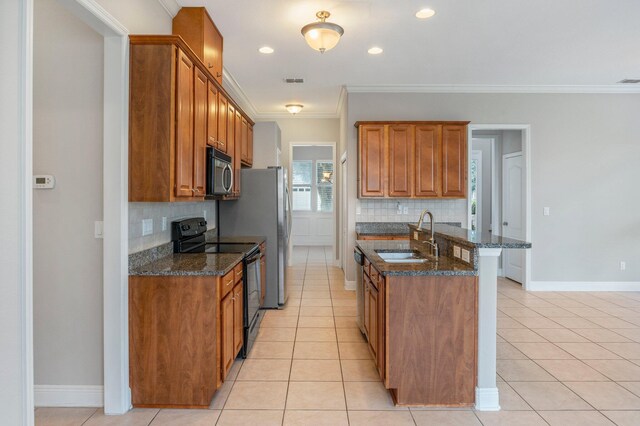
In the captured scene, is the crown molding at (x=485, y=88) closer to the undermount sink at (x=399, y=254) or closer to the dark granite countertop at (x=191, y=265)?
the undermount sink at (x=399, y=254)

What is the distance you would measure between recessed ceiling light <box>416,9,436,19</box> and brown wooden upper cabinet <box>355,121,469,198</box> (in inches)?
72.2

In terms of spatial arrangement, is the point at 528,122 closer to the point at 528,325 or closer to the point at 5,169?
the point at 528,325

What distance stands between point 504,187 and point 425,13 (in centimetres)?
392

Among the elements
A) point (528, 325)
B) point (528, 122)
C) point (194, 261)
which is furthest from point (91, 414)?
point (528, 122)

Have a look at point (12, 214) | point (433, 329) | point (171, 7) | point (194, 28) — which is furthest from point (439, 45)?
point (12, 214)

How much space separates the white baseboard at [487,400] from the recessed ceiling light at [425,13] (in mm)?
2972

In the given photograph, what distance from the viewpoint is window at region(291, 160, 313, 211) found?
10964mm

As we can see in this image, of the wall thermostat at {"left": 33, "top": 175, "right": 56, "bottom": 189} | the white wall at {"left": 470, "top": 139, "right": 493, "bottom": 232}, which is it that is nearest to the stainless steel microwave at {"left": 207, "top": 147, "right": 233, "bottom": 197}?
the wall thermostat at {"left": 33, "top": 175, "right": 56, "bottom": 189}

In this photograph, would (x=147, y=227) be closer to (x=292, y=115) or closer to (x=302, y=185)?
(x=292, y=115)

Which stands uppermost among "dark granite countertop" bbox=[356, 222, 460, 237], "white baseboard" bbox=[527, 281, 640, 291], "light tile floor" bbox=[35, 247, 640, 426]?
"dark granite countertop" bbox=[356, 222, 460, 237]

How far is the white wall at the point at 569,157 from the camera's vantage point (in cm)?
543

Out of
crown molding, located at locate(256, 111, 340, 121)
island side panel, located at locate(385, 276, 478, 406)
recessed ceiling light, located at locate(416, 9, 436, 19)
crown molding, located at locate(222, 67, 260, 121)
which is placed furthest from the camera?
crown molding, located at locate(256, 111, 340, 121)

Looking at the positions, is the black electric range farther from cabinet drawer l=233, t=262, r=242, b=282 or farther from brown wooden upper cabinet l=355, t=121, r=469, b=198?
brown wooden upper cabinet l=355, t=121, r=469, b=198

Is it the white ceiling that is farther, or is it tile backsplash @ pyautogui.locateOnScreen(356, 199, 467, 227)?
tile backsplash @ pyautogui.locateOnScreen(356, 199, 467, 227)
